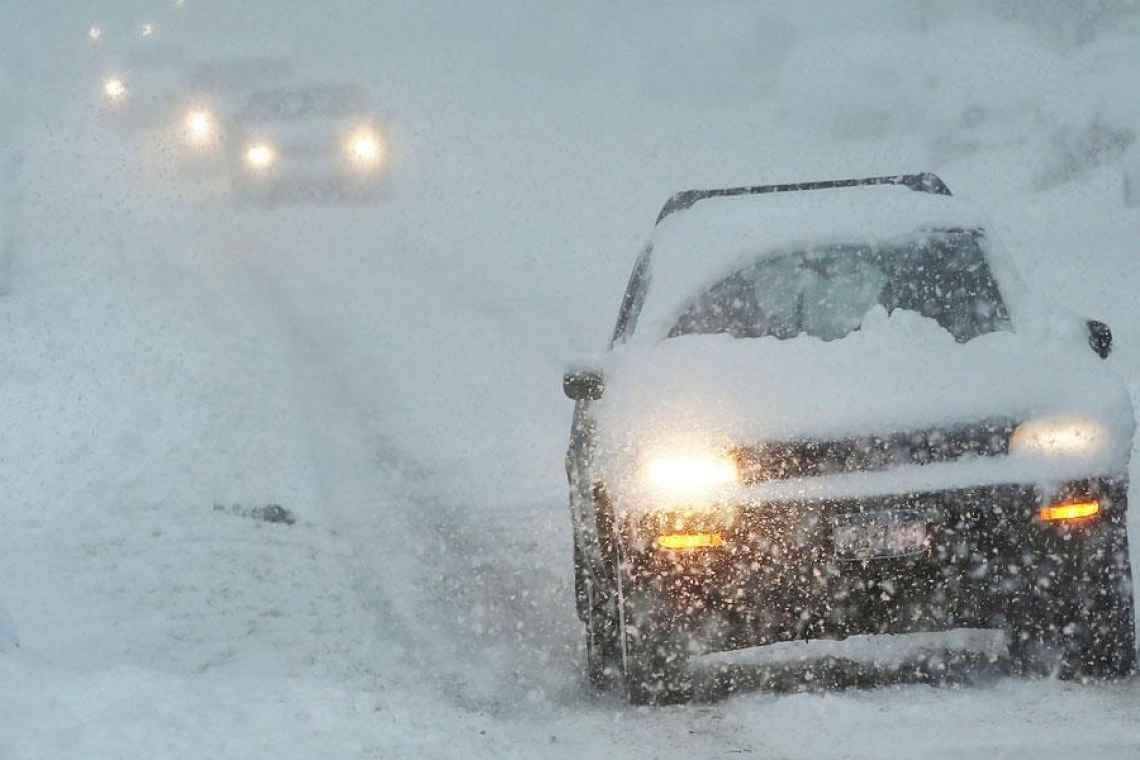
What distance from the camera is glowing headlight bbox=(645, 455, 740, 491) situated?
15.8 feet

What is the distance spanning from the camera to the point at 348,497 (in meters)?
9.18

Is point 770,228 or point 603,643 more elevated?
point 770,228

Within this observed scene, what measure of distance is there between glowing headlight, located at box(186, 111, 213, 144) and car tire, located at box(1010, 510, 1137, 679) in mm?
20489

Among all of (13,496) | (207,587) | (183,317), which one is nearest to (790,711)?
(207,587)

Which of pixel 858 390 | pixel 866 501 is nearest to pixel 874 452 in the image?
pixel 866 501

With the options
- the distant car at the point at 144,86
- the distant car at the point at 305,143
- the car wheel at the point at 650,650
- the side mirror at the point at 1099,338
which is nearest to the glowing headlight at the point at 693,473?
the car wheel at the point at 650,650

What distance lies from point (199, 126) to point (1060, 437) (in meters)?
20.9

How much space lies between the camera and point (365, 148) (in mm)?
20750

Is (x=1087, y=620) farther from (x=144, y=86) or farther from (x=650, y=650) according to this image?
(x=144, y=86)

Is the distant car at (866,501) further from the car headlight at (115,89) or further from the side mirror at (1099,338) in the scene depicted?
the car headlight at (115,89)

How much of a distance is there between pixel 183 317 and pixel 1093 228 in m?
10.8

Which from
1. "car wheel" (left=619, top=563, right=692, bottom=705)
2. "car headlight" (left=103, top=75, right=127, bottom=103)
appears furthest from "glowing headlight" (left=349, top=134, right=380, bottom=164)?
"car wheel" (left=619, top=563, right=692, bottom=705)

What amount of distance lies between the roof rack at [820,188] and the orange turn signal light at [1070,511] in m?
2.21

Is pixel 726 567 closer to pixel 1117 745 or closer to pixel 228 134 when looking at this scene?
pixel 1117 745
